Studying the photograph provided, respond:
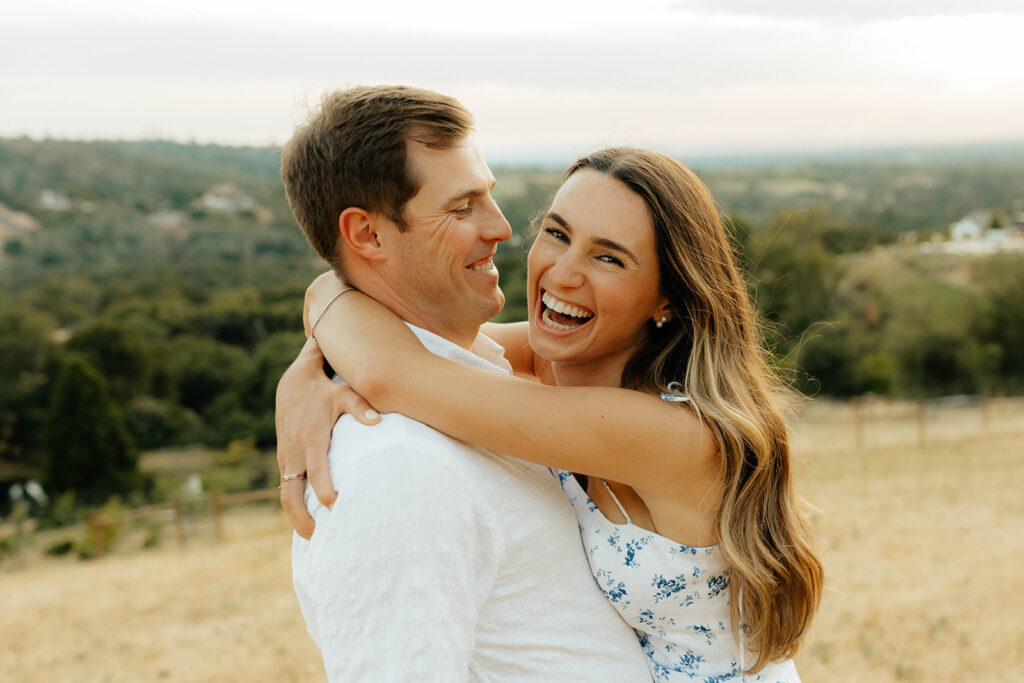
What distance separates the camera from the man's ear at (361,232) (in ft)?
7.21

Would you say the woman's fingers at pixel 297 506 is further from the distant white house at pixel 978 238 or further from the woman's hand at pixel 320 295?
the distant white house at pixel 978 238

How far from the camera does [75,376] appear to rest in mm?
41125

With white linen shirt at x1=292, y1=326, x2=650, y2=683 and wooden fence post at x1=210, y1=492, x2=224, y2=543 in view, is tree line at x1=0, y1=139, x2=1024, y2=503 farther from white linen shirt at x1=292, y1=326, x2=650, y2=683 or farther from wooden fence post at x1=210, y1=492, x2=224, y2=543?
white linen shirt at x1=292, y1=326, x2=650, y2=683

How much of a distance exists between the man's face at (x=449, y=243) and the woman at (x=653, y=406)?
0.14 m

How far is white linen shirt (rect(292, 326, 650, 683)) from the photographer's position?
1.64 meters

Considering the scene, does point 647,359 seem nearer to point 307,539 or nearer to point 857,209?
point 307,539

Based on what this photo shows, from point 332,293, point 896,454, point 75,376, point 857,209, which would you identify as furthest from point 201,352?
point 857,209

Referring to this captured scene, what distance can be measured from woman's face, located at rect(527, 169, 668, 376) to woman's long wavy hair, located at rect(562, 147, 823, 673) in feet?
0.16

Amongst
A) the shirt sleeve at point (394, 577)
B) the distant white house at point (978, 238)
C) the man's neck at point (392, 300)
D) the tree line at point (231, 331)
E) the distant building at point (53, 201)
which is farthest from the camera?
the distant building at point (53, 201)

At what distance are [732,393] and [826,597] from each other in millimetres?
8799

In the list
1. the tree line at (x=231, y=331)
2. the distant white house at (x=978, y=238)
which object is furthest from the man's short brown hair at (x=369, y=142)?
the distant white house at (x=978, y=238)

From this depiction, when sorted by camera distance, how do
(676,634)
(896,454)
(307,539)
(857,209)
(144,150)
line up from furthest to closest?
(144,150), (857,209), (896,454), (676,634), (307,539)

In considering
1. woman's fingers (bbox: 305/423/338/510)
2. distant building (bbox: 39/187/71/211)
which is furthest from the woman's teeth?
distant building (bbox: 39/187/71/211)

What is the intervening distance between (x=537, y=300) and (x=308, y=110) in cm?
83
